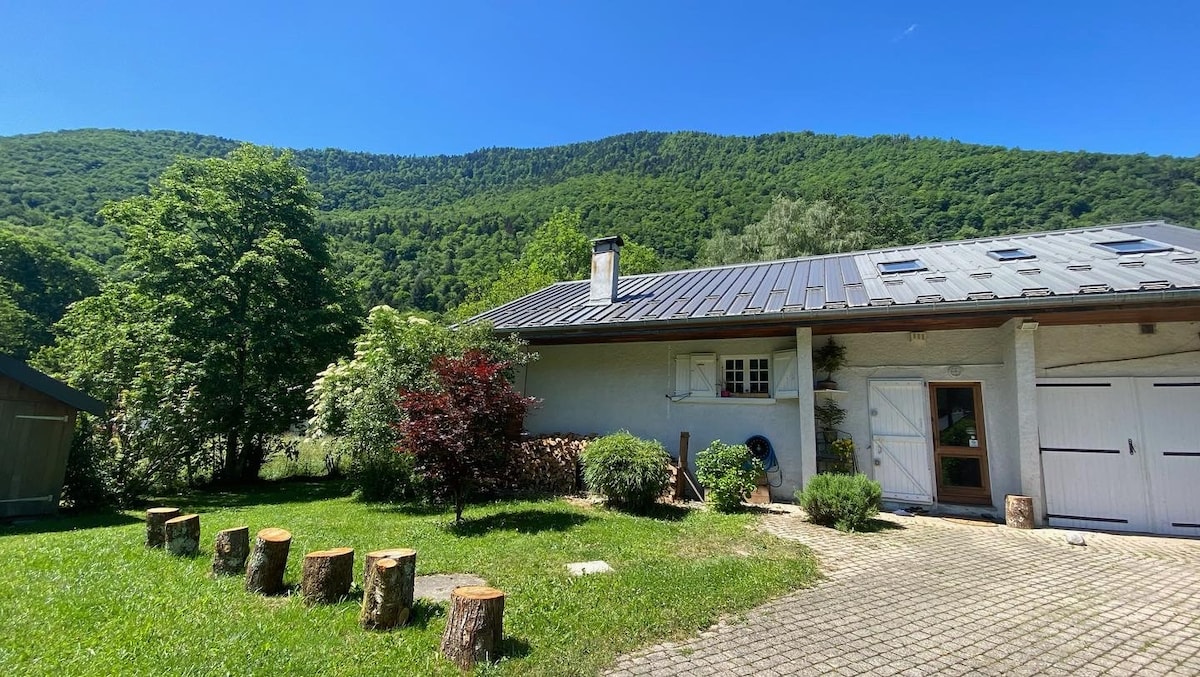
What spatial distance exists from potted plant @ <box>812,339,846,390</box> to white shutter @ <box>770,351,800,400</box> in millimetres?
427

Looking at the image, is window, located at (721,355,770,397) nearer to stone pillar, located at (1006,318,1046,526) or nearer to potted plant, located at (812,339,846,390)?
potted plant, located at (812,339,846,390)

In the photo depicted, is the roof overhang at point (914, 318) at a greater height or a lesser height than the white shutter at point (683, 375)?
greater

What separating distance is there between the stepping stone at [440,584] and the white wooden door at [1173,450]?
350 inches

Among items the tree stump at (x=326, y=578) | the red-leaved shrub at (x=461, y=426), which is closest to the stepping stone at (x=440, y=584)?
the tree stump at (x=326, y=578)

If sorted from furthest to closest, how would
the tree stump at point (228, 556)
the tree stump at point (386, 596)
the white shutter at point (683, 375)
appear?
the white shutter at point (683, 375)
the tree stump at point (228, 556)
the tree stump at point (386, 596)

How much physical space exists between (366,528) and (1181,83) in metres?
20.9

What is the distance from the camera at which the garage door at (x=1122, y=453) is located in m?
6.42

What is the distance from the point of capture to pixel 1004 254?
349 inches

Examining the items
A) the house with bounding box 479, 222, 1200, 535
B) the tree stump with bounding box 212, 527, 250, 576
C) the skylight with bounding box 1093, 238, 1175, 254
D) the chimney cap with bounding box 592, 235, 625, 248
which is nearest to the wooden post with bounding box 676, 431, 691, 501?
the house with bounding box 479, 222, 1200, 535

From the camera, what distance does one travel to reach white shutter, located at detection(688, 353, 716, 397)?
8.98 m

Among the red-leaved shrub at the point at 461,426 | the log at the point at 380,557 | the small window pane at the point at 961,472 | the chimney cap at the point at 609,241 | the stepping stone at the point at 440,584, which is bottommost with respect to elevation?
the stepping stone at the point at 440,584

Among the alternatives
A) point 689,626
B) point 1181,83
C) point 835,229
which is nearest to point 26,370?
point 689,626

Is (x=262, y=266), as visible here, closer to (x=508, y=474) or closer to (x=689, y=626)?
(x=508, y=474)

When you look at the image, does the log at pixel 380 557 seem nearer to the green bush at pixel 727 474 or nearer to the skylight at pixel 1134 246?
the green bush at pixel 727 474
